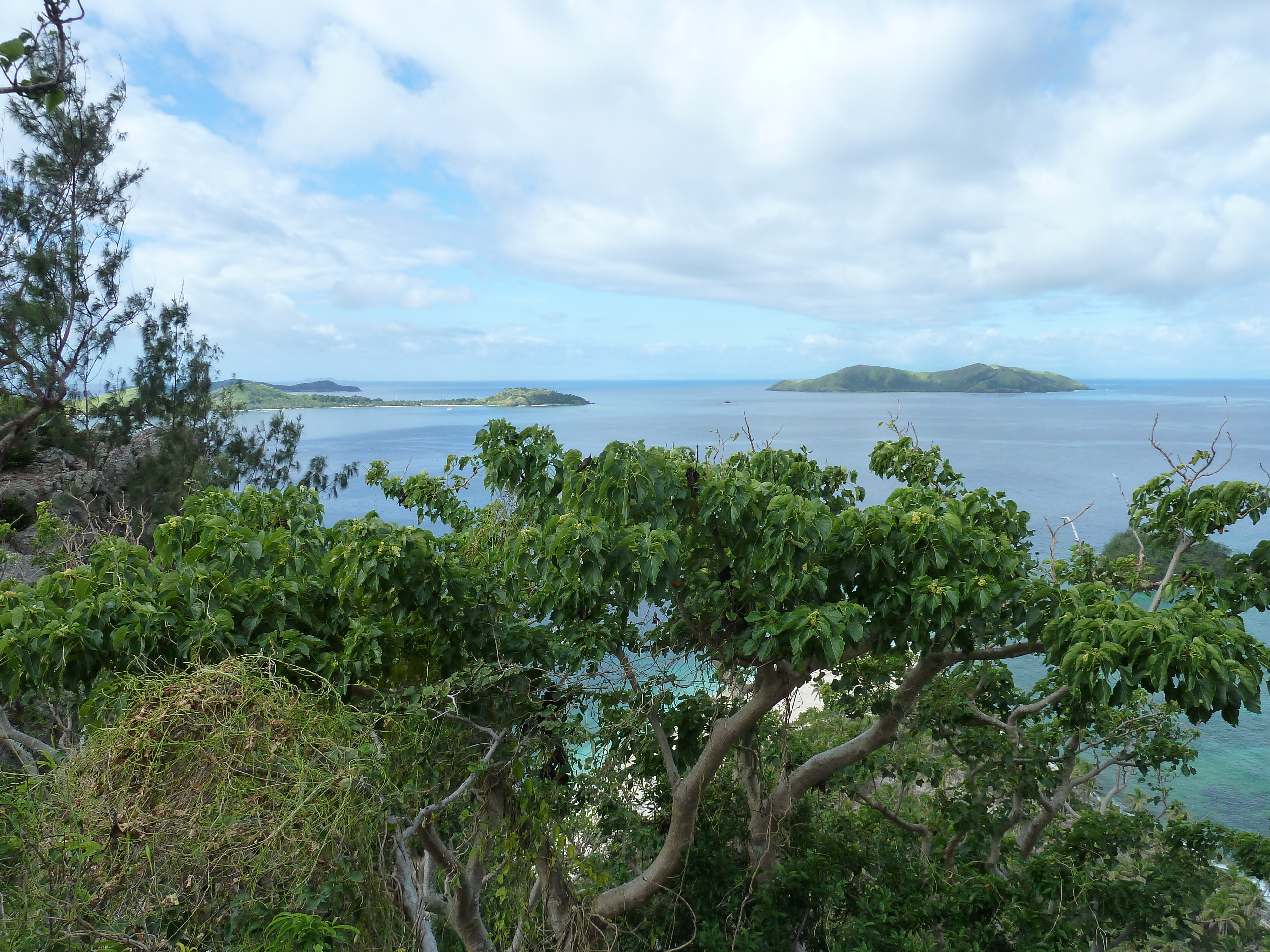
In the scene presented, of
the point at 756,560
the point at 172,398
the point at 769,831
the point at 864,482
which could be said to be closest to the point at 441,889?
the point at 769,831

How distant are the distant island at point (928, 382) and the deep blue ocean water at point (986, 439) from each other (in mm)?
5052

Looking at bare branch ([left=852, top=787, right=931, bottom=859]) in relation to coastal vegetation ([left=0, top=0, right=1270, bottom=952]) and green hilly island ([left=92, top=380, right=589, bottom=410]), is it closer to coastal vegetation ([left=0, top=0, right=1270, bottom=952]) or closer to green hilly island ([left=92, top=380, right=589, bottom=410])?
coastal vegetation ([left=0, top=0, right=1270, bottom=952])

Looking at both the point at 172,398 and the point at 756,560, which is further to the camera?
the point at 172,398

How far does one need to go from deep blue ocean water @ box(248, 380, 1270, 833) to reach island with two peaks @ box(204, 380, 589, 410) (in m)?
0.99

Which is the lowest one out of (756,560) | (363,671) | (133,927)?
(133,927)

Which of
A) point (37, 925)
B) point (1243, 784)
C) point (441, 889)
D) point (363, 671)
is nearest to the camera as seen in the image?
point (37, 925)

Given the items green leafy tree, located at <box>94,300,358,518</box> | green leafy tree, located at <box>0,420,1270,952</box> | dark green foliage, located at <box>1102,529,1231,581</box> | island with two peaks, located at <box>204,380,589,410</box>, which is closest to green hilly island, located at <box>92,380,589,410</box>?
island with two peaks, located at <box>204,380,589,410</box>

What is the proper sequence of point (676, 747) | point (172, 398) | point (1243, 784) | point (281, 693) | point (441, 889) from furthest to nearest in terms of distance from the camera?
point (1243, 784), point (172, 398), point (441, 889), point (676, 747), point (281, 693)

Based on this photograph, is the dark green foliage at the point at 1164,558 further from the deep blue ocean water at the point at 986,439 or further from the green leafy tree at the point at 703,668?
the deep blue ocean water at the point at 986,439

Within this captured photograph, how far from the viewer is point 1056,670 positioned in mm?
4434

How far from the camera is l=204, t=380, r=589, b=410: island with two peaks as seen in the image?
142 feet

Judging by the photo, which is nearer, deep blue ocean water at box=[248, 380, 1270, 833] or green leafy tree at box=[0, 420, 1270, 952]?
green leafy tree at box=[0, 420, 1270, 952]

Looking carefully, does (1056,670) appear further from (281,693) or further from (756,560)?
(281,693)

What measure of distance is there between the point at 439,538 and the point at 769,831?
3516 mm
